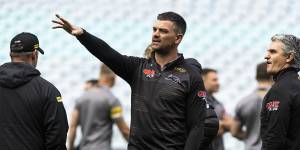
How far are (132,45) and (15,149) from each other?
11.4m

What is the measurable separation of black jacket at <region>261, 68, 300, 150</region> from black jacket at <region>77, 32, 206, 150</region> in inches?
16.1

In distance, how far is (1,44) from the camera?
15.8m

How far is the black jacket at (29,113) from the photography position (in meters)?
5.07

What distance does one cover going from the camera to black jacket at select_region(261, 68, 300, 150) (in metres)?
5.03

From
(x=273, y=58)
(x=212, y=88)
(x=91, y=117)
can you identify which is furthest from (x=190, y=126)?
(x=91, y=117)

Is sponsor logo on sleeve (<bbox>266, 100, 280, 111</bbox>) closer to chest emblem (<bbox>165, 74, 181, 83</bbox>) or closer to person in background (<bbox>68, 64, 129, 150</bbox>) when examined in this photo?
chest emblem (<bbox>165, 74, 181, 83</bbox>)

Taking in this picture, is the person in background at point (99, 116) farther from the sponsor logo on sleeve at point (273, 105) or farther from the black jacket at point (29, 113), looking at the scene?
the sponsor logo on sleeve at point (273, 105)

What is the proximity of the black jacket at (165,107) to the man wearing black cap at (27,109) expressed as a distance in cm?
40

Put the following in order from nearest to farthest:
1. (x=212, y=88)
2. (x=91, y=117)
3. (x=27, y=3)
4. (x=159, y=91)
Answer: (x=159, y=91), (x=212, y=88), (x=91, y=117), (x=27, y=3)

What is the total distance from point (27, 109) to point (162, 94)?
0.85m

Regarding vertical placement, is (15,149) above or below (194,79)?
below

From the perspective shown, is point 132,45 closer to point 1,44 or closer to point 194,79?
point 1,44

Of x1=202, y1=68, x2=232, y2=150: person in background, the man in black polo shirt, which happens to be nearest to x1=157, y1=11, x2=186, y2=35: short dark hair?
the man in black polo shirt

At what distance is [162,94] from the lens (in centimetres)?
504
